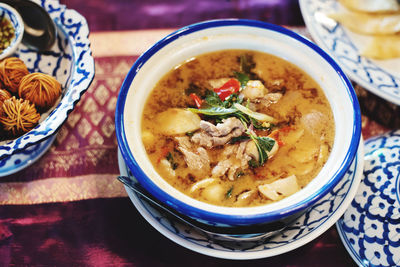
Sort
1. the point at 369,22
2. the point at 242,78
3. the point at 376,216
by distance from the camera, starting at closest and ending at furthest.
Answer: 1. the point at 376,216
2. the point at 242,78
3. the point at 369,22

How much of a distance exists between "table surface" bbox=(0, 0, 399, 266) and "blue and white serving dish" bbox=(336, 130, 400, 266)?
4.4 inches

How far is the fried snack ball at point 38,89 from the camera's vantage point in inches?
86.3

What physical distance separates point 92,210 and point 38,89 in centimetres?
73

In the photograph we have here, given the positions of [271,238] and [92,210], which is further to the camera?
[92,210]

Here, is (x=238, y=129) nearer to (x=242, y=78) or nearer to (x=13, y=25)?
(x=242, y=78)

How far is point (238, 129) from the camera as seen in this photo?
2025mm

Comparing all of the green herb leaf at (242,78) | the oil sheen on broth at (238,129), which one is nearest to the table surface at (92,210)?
the oil sheen on broth at (238,129)

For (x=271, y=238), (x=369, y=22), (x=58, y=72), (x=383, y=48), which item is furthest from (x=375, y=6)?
(x=58, y=72)

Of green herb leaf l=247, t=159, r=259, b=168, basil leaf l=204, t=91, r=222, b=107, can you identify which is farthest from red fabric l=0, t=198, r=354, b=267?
basil leaf l=204, t=91, r=222, b=107

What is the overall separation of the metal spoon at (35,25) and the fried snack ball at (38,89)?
403mm

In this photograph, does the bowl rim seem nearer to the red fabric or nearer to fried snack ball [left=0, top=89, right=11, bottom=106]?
the red fabric

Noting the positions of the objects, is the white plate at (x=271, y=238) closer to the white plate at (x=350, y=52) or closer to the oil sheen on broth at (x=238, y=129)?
the oil sheen on broth at (x=238, y=129)

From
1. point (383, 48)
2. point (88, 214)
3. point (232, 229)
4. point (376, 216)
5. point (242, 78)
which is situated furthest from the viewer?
point (383, 48)

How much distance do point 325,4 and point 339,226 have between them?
5.44 ft
